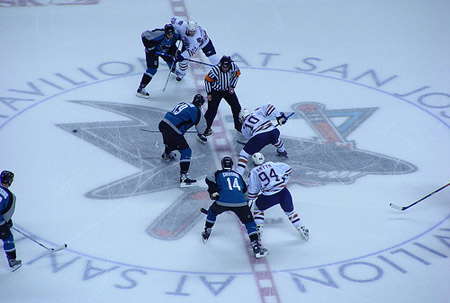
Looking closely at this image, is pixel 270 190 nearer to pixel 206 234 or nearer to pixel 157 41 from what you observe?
pixel 206 234

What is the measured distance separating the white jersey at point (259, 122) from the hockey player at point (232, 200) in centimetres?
133

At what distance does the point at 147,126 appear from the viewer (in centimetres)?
1002

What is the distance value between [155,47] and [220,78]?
4.52 feet

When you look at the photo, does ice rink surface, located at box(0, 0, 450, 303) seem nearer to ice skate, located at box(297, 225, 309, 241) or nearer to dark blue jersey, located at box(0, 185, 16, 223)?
ice skate, located at box(297, 225, 309, 241)

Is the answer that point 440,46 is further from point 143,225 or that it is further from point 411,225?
point 143,225

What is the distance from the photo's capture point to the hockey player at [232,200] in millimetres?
7777

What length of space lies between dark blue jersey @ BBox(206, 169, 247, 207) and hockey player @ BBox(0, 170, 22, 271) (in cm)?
188

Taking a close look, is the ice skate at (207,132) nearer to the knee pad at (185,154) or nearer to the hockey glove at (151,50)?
the knee pad at (185,154)

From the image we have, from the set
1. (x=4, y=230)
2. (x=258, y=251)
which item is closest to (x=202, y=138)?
(x=258, y=251)

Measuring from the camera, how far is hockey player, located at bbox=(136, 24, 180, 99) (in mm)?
10523

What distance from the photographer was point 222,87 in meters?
9.73

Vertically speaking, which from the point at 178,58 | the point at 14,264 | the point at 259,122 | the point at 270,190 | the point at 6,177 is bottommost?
the point at 14,264

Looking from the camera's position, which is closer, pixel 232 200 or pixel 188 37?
pixel 232 200

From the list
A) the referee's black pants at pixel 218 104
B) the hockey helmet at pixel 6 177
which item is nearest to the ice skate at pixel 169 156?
the referee's black pants at pixel 218 104
